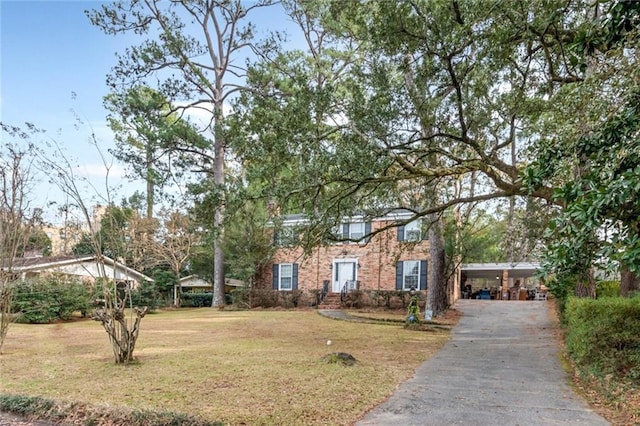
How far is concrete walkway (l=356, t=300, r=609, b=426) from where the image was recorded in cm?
505

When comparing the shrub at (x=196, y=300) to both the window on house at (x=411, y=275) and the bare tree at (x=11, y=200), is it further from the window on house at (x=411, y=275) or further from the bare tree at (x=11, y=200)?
the bare tree at (x=11, y=200)

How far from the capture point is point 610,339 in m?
7.41

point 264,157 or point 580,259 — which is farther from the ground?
point 264,157

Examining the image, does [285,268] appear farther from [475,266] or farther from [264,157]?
[264,157]

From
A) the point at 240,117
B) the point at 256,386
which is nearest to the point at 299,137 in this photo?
the point at 240,117

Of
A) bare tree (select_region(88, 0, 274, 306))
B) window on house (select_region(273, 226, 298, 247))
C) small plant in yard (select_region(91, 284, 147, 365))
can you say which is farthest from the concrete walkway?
bare tree (select_region(88, 0, 274, 306))

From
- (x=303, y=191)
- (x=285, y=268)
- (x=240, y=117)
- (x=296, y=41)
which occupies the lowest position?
(x=285, y=268)

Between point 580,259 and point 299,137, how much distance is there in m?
6.49

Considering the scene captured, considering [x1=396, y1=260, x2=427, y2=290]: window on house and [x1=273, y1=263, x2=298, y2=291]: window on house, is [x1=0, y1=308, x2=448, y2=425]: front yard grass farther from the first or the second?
[x1=273, y1=263, x2=298, y2=291]: window on house

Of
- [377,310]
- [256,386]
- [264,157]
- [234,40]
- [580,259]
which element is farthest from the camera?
[234,40]

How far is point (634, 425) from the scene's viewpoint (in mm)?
4816

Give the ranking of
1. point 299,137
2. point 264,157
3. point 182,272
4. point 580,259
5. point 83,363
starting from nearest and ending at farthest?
point 580,259 → point 83,363 → point 299,137 → point 264,157 → point 182,272

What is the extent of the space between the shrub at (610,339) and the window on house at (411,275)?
1521 cm

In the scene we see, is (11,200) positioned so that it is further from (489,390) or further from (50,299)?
(50,299)
